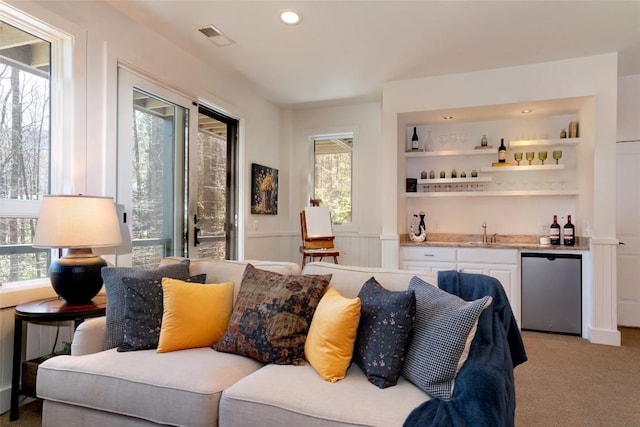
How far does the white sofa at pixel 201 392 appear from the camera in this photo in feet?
4.72

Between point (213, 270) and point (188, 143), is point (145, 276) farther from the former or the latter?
point (188, 143)

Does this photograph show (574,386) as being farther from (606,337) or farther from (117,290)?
(117,290)

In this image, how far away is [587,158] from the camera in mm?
3838

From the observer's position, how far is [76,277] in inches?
87.6

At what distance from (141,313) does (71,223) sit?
70 centimetres

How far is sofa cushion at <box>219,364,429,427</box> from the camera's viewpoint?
1377mm

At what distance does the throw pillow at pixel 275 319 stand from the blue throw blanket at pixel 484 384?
69 centimetres

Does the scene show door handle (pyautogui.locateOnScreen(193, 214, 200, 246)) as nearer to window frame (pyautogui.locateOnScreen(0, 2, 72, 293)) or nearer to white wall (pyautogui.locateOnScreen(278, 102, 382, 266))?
window frame (pyautogui.locateOnScreen(0, 2, 72, 293))

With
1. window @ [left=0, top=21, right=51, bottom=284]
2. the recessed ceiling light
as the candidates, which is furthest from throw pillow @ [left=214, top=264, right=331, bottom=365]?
the recessed ceiling light

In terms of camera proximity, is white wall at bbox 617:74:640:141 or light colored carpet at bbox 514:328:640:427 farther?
white wall at bbox 617:74:640:141

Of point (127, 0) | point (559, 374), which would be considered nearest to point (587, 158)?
point (559, 374)

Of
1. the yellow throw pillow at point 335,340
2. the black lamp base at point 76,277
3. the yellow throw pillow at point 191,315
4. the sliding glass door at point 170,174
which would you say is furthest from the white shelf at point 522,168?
the black lamp base at point 76,277

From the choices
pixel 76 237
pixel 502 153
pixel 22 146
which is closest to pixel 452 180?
pixel 502 153

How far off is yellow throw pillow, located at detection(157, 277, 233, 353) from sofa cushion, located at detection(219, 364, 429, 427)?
1.54 ft
